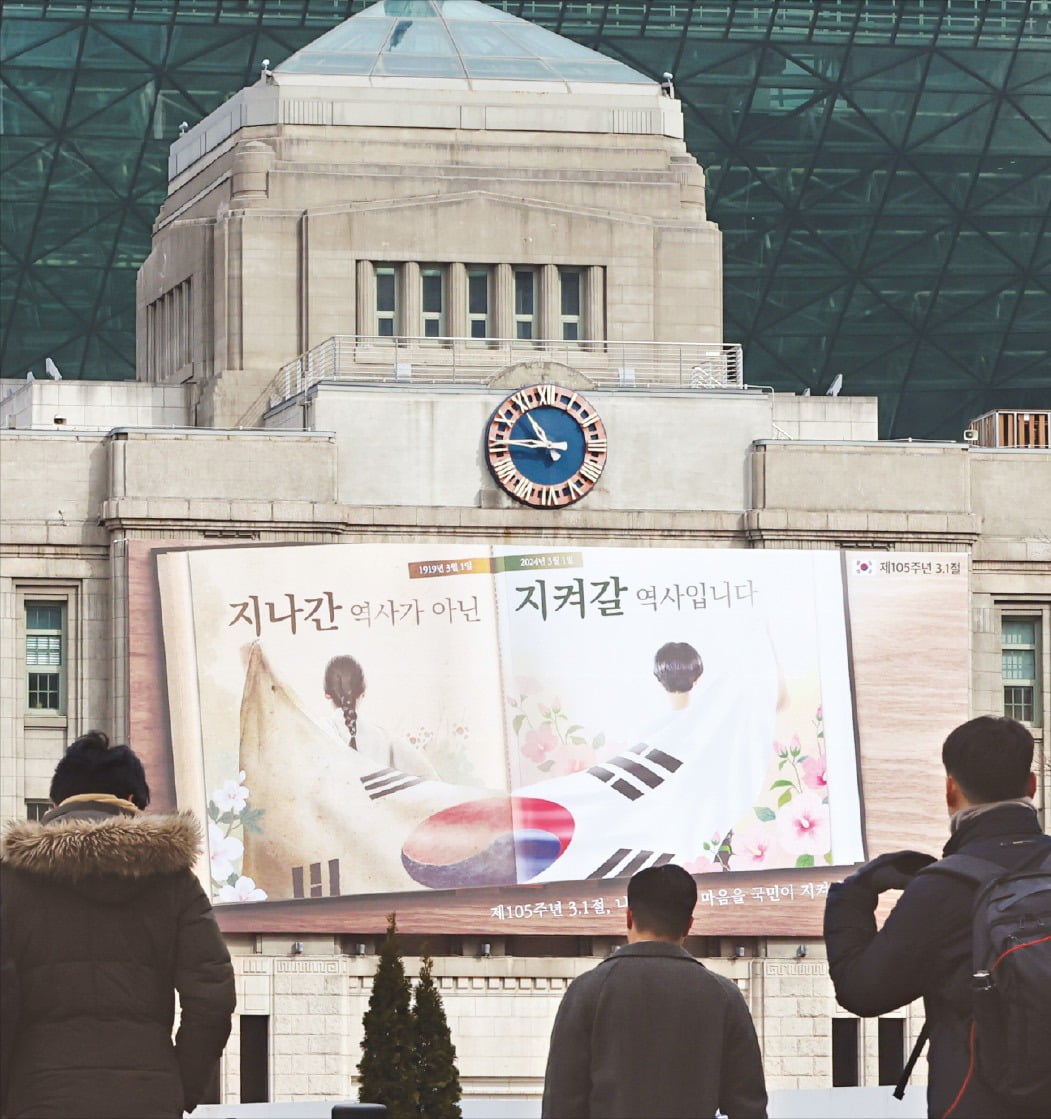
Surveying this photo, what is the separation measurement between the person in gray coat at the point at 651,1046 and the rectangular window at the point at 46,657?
171ft

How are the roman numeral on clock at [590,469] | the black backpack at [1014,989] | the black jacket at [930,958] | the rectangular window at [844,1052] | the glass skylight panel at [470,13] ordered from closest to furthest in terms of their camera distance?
1. the black backpack at [1014,989]
2. the black jacket at [930,958]
3. the rectangular window at [844,1052]
4. the roman numeral on clock at [590,469]
5. the glass skylight panel at [470,13]

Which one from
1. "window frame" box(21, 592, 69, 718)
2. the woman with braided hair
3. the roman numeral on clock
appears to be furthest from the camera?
the roman numeral on clock

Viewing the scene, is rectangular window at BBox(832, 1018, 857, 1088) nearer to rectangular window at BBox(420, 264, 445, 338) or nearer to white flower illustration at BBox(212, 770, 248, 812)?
white flower illustration at BBox(212, 770, 248, 812)

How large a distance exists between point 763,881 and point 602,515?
319 inches

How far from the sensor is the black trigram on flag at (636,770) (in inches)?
2625

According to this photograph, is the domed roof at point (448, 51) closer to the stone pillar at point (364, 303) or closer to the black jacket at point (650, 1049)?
the stone pillar at point (364, 303)

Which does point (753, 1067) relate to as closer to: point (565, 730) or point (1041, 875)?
point (1041, 875)

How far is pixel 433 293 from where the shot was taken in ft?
240

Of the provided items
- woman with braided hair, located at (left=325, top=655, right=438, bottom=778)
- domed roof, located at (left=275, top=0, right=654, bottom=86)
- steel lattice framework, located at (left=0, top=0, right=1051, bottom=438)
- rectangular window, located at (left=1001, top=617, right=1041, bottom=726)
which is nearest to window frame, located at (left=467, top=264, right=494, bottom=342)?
domed roof, located at (left=275, top=0, right=654, bottom=86)

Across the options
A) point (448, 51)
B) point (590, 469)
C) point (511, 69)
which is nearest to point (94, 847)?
point (590, 469)

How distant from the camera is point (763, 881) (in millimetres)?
67375

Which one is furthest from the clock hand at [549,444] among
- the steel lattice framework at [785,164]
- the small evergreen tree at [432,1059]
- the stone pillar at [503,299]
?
the steel lattice framework at [785,164]

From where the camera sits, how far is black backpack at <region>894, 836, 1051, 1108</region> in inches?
589

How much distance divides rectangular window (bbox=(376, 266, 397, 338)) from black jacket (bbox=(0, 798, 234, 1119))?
5642 cm
